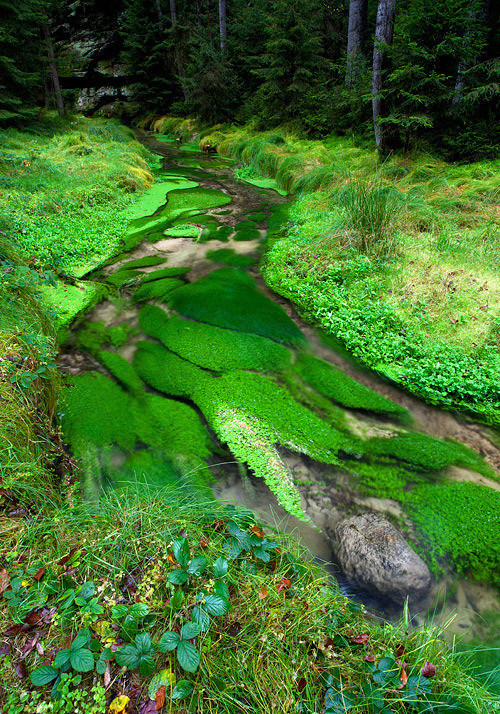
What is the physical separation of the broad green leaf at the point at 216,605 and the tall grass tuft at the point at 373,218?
145 inches

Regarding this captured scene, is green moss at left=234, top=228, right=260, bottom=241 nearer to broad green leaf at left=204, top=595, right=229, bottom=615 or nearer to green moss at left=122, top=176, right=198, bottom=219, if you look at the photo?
green moss at left=122, top=176, right=198, bottom=219

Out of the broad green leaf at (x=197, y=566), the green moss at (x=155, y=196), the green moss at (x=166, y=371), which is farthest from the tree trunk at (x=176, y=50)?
the broad green leaf at (x=197, y=566)

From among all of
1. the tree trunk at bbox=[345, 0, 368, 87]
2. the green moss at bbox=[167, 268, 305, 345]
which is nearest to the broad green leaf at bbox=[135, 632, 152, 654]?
the green moss at bbox=[167, 268, 305, 345]

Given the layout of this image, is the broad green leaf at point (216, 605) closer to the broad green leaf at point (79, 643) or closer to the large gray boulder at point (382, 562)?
the broad green leaf at point (79, 643)

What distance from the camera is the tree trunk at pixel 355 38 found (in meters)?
7.50

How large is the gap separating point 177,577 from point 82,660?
35 cm

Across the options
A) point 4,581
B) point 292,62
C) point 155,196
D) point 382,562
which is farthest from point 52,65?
point 382,562

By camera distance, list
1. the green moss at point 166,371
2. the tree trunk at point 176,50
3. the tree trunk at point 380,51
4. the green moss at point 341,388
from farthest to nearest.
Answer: the tree trunk at point 176,50, the tree trunk at point 380,51, the green moss at point 166,371, the green moss at point 341,388

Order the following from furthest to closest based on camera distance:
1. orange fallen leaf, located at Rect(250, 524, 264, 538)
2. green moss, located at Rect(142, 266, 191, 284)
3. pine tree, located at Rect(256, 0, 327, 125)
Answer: pine tree, located at Rect(256, 0, 327, 125), green moss, located at Rect(142, 266, 191, 284), orange fallen leaf, located at Rect(250, 524, 264, 538)

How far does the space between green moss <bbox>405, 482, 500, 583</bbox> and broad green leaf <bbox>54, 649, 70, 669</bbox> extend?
166 centimetres

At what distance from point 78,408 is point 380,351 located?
97.9 inches

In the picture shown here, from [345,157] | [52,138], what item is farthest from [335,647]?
[52,138]

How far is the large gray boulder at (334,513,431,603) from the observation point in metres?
1.75

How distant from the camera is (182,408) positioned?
2.71m
